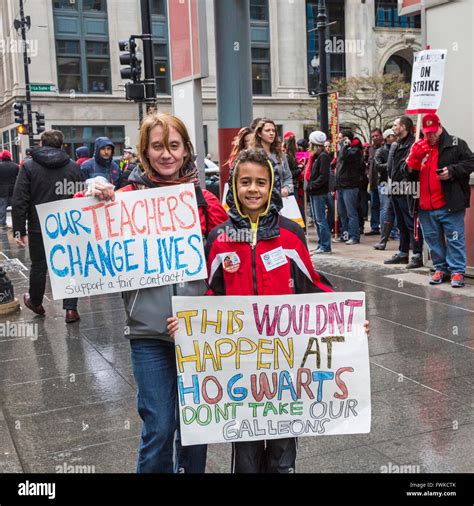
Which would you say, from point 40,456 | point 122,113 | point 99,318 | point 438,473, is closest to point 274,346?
point 438,473

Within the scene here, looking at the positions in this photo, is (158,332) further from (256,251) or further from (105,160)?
(105,160)

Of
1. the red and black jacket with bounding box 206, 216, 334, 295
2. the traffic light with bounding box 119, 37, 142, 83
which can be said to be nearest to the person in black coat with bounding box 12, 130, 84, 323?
the red and black jacket with bounding box 206, 216, 334, 295

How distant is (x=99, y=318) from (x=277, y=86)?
44.4m

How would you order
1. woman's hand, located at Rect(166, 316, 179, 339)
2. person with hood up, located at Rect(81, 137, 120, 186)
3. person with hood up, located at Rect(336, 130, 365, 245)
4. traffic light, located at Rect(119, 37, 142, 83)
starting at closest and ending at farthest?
1. woman's hand, located at Rect(166, 316, 179, 339)
2. person with hood up, located at Rect(81, 137, 120, 186)
3. person with hood up, located at Rect(336, 130, 365, 245)
4. traffic light, located at Rect(119, 37, 142, 83)

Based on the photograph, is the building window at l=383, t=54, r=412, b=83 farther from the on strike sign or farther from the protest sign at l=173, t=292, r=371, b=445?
the protest sign at l=173, t=292, r=371, b=445

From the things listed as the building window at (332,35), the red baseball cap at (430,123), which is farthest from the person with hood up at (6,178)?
the building window at (332,35)

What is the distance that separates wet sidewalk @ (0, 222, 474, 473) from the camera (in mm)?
3891

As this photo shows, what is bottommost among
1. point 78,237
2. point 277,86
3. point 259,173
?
point 78,237

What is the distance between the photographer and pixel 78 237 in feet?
10.4

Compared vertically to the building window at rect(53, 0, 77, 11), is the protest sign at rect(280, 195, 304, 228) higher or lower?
lower

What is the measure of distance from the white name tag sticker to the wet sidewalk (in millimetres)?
1273

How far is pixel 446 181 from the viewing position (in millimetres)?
8148

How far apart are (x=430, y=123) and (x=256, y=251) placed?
5716 mm
